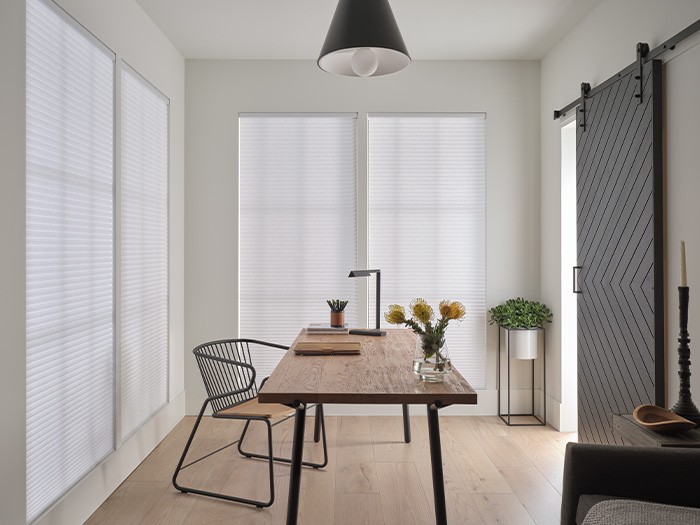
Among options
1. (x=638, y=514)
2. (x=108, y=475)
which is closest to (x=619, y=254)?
(x=638, y=514)

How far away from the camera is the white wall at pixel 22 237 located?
225 centimetres

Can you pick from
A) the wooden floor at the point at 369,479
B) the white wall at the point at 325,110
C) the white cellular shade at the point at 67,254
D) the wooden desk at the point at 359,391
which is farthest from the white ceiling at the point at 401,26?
the wooden floor at the point at 369,479

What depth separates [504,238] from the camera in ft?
16.1

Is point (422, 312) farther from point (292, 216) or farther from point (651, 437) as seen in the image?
point (292, 216)

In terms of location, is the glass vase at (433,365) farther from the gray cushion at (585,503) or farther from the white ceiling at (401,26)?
the white ceiling at (401,26)

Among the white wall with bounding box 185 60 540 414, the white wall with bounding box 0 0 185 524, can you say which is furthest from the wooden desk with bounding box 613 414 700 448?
the white wall with bounding box 185 60 540 414

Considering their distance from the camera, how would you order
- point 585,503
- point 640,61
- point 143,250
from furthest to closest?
point 143,250 < point 640,61 < point 585,503

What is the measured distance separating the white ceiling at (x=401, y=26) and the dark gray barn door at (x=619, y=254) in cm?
76

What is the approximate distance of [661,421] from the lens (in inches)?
86.4

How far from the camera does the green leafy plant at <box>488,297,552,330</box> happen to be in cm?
453

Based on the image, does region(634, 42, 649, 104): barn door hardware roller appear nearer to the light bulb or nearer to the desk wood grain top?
the light bulb

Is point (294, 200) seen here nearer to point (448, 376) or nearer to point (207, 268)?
point (207, 268)

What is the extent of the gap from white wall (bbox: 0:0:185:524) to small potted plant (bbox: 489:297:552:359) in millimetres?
2518

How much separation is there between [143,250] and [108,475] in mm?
1370
